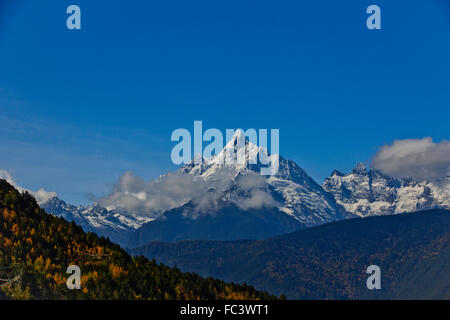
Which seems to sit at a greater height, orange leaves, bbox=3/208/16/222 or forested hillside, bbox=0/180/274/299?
orange leaves, bbox=3/208/16/222

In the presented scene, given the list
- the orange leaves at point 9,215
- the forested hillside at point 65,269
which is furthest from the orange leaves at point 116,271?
the orange leaves at point 9,215

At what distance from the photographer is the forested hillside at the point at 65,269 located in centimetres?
16162

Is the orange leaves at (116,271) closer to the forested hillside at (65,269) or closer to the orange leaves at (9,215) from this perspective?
the forested hillside at (65,269)

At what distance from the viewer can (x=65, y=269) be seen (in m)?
174

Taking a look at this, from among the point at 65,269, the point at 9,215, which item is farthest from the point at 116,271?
the point at 9,215

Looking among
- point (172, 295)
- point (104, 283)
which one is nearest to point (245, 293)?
point (172, 295)

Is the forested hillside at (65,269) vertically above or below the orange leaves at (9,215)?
below

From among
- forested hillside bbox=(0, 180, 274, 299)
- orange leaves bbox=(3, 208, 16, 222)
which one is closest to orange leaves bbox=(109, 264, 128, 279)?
forested hillside bbox=(0, 180, 274, 299)

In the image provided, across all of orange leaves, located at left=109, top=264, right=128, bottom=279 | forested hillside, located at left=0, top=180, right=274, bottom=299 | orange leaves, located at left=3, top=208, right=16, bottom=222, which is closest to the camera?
forested hillside, located at left=0, top=180, right=274, bottom=299

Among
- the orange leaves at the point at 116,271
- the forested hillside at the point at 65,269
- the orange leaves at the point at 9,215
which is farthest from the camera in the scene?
the orange leaves at the point at 9,215

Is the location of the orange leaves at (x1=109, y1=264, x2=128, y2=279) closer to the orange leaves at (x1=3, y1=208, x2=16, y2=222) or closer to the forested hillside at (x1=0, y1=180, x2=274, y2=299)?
the forested hillside at (x1=0, y1=180, x2=274, y2=299)

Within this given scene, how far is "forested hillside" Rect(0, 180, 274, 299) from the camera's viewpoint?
16162cm
